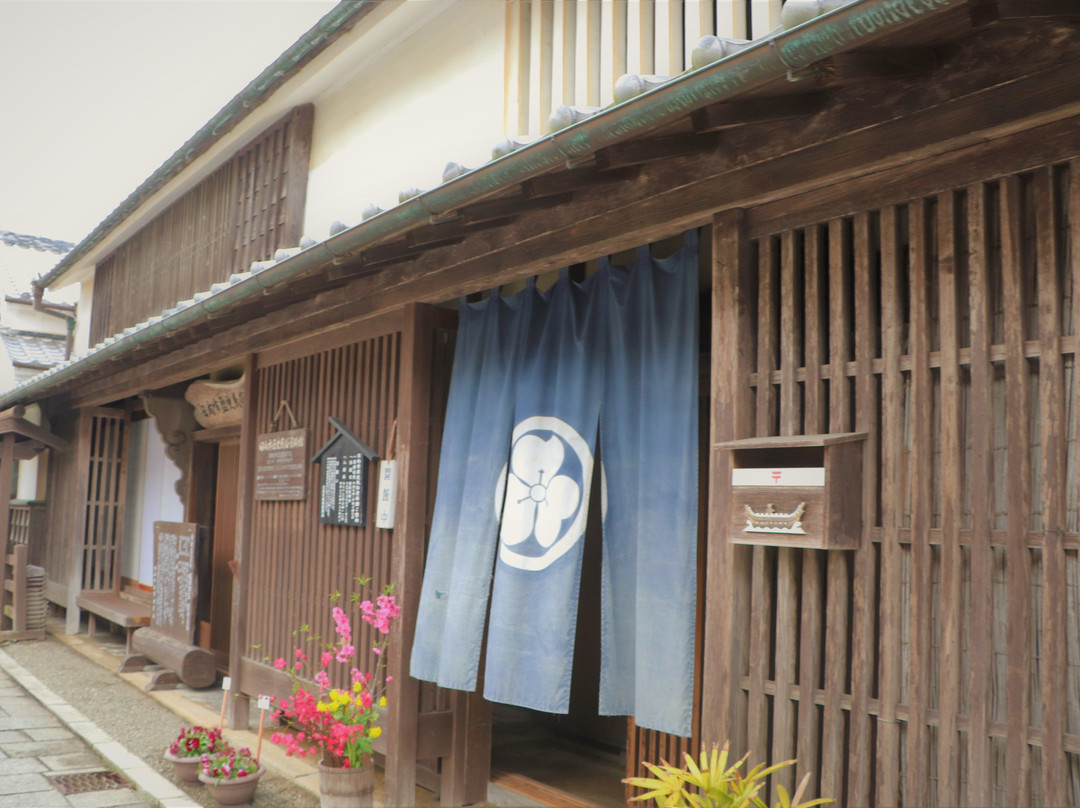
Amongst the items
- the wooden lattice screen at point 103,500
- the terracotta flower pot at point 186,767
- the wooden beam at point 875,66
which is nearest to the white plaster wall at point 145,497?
the wooden lattice screen at point 103,500

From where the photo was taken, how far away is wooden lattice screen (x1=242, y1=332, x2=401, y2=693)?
6879 millimetres

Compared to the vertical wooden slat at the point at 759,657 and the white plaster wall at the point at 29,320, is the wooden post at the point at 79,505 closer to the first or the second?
the white plaster wall at the point at 29,320

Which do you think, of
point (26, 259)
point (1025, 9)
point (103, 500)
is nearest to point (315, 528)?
point (1025, 9)

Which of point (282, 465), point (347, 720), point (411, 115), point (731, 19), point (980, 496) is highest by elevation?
point (411, 115)

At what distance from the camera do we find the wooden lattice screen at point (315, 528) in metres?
6.88

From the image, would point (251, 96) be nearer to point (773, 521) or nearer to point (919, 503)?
point (773, 521)

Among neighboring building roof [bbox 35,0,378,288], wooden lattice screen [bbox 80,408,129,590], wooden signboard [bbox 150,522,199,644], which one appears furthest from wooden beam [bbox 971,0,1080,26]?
wooden lattice screen [bbox 80,408,129,590]

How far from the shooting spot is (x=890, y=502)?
3438 mm

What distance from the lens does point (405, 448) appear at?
21.2ft

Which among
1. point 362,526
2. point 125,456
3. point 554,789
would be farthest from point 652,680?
point 125,456

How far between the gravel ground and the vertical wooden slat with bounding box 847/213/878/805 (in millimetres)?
4489

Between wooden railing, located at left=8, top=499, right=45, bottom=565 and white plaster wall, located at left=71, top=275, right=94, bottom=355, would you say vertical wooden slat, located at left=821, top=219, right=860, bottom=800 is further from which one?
wooden railing, located at left=8, top=499, right=45, bottom=565

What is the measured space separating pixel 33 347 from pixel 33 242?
594 cm

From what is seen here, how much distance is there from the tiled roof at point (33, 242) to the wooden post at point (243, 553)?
786 inches
